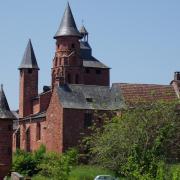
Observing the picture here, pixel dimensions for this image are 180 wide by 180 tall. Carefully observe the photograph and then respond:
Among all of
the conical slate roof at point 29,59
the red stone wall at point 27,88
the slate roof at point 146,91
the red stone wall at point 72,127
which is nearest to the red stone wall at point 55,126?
the red stone wall at point 72,127

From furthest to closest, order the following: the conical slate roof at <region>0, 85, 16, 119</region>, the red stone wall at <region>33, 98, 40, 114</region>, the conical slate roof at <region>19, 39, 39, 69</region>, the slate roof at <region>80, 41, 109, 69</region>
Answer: the slate roof at <region>80, 41, 109, 69</region> < the conical slate roof at <region>19, 39, 39, 69</region> < the red stone wall at <region>33, 98, 40, 114</region> < the conical slate roof at <region>0, 85, 16, 119</region>

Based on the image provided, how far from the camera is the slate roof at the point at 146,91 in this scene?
65.1m

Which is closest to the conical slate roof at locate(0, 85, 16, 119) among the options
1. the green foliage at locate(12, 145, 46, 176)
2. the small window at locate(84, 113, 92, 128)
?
the green foliage at locate(12, 145, 46, 176)

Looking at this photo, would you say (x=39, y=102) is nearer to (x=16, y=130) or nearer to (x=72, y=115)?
(x=16, y=130)

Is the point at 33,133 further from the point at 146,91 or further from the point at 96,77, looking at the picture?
the point at 146,91

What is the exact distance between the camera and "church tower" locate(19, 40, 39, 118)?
86.1m

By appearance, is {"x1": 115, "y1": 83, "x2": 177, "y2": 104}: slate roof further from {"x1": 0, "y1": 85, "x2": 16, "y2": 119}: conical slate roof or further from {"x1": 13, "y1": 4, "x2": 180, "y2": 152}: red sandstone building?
{"x1": 0, "y1": 85, "x2": 16, "y2": 119}: conical slate roof

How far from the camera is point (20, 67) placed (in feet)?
283

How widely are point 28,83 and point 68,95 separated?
72.5 feet

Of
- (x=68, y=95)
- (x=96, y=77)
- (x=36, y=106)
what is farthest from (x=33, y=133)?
(x=68, y=95)

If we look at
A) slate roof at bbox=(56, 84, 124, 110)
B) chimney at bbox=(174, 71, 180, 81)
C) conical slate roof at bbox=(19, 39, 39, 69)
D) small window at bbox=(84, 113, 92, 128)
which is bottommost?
small window at bbox=(84, 113, 92, 128)

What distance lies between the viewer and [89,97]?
216 ft

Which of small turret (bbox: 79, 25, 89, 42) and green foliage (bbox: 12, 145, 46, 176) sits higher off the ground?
small turret (bbox: 79, 25, 89, 42)

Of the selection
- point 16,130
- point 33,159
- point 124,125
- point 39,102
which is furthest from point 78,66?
point 124,125
